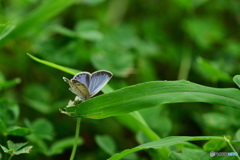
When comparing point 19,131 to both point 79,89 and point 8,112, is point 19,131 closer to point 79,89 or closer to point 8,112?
point 8,112

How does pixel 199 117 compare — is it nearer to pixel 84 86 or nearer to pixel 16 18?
pixel 84 86

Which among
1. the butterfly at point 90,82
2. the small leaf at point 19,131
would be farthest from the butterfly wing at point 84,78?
the small leaf at point 19,131

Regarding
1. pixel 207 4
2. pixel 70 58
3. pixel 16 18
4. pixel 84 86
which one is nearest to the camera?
pixel 84 86

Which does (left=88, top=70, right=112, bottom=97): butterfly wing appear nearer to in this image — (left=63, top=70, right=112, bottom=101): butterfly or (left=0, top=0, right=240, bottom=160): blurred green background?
(left=63, top=70, right=112, bottom=101): butterfly

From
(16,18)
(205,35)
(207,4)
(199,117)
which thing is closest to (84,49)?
(16,18)

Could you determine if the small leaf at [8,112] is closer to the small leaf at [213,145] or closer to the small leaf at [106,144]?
the small leaf at [106,144]
